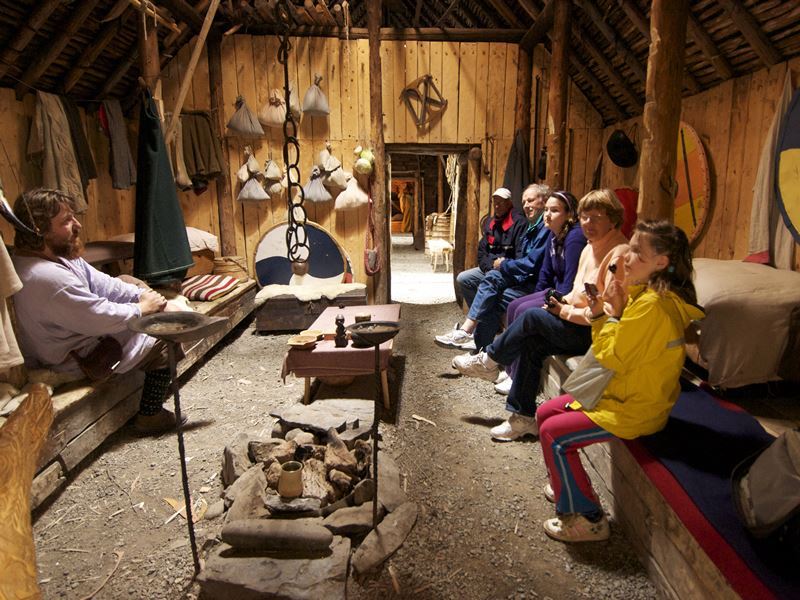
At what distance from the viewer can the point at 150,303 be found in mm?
2924

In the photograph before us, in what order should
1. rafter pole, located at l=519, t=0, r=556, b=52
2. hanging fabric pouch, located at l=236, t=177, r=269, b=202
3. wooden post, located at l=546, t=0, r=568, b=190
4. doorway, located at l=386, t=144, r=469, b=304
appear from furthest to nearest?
doorway, located at l=386, t=144, r=469, b=304 → hanging fabric pouch, located at l=236, t=177, r=269, b=202 → rafter pole, located at l=519, t=0, r=556, b=52 → wooden post, located at l=546, t=0, r=568, b=190

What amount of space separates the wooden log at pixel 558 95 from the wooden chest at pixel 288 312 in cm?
259

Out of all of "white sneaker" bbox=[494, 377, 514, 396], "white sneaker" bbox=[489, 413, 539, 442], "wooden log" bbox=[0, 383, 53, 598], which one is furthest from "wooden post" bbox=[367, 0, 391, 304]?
"wooden log" bbox=[0, 383, 53, 598]

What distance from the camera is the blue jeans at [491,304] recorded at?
407 centimetres

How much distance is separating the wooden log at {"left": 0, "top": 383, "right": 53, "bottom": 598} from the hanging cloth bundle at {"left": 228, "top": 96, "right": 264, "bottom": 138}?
176 inches

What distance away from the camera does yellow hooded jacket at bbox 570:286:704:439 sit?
5.97 ft

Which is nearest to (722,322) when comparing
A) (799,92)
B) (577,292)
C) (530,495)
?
(577,292)

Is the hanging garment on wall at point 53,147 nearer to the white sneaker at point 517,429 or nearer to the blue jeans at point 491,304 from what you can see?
the blue jeans at point 491,304

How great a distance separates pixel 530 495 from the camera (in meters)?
2.46

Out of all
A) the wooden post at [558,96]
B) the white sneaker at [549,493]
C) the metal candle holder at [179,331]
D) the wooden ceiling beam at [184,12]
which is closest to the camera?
the metal candle holder at [179,331]

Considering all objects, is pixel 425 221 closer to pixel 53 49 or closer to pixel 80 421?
pixel 53 49

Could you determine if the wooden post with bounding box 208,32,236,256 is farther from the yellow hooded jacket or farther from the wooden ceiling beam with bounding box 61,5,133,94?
the yellow hooded jacket

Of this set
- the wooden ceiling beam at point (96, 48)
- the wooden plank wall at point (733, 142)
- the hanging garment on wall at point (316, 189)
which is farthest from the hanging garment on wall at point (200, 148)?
the wooden plank wall at point (733, 142)

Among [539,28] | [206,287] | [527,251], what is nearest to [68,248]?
[206,287]
